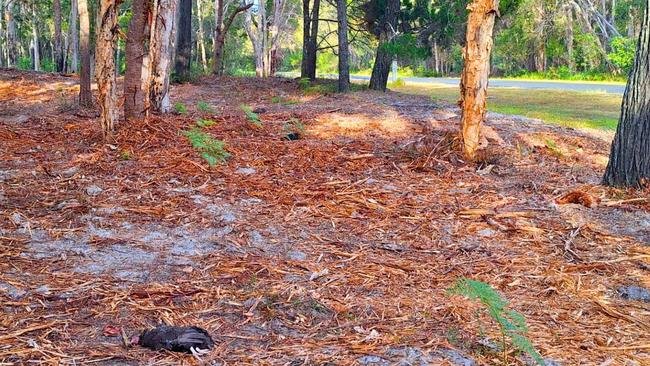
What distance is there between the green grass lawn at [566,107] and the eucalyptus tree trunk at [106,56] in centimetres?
778

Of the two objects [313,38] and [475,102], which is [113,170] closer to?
[475,102]

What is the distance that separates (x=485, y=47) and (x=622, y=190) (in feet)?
7.28

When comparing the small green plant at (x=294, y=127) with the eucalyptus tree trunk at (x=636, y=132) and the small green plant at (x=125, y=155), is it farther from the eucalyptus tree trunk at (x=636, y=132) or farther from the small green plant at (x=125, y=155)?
the eucalyptus tree trunk at (x=636, y=132)

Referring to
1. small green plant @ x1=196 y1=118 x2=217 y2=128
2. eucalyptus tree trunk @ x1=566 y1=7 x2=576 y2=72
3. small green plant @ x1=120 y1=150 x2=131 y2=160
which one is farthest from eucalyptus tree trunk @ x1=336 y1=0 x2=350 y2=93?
eucalyptus tree trunk @ x1=566 y1=7 x2=576 y2=72

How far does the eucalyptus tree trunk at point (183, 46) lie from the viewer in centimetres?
1638

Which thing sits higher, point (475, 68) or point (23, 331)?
point (475, 68)

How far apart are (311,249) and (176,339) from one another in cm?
165

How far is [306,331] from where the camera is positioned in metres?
3.01

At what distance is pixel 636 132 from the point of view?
18.8 ft

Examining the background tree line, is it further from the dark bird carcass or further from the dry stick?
the dark bird carcass

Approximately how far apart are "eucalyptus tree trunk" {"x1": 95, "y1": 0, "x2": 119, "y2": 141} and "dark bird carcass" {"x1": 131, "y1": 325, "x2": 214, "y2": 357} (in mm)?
4491

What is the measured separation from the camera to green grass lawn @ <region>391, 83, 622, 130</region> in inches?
473

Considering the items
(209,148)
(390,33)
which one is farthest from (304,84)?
(209,148)

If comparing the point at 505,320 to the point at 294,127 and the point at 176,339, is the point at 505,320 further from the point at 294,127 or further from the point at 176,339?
the point at 294,127
